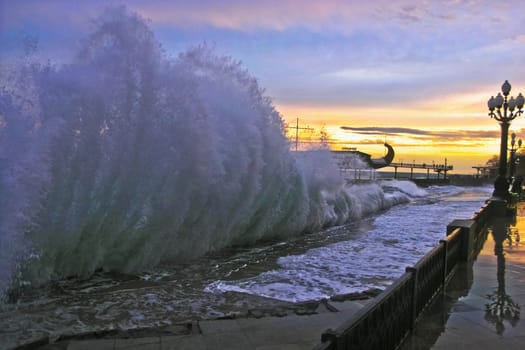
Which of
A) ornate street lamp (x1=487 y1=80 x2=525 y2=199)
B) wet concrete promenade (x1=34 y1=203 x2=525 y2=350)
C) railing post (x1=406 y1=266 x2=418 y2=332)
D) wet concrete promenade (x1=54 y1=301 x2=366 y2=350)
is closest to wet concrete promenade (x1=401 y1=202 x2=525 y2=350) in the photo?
wet concrete promenade (x1=34 y1=203 x2=525 y2=350)

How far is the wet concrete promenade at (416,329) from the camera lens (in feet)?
15.2

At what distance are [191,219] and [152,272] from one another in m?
1.99

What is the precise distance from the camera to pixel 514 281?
7270mm

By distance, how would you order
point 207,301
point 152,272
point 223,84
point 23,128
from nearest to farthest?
point 207,301 → point 23,128 → point 152,272 → point 223,84

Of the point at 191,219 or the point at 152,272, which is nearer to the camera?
the point at 152,272

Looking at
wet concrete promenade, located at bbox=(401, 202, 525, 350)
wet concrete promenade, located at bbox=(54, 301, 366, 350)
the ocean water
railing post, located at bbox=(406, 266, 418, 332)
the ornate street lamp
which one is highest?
the ornate street lamp

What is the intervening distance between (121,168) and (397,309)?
6.07 m

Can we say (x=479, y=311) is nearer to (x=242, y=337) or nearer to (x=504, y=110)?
(x=242, y=337)

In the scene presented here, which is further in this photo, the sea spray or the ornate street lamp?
the ornate street lamp

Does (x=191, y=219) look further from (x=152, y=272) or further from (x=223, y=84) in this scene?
(x=223, y=84)

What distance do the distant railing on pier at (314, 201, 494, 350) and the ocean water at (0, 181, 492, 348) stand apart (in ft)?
4.13

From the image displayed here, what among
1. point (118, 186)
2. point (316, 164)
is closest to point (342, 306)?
point (118, 186)

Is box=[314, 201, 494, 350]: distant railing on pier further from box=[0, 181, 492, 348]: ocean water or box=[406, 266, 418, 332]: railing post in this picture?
box=[0, 181, 492, 348]: ocean water

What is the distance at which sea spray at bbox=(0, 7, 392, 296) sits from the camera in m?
6.92
